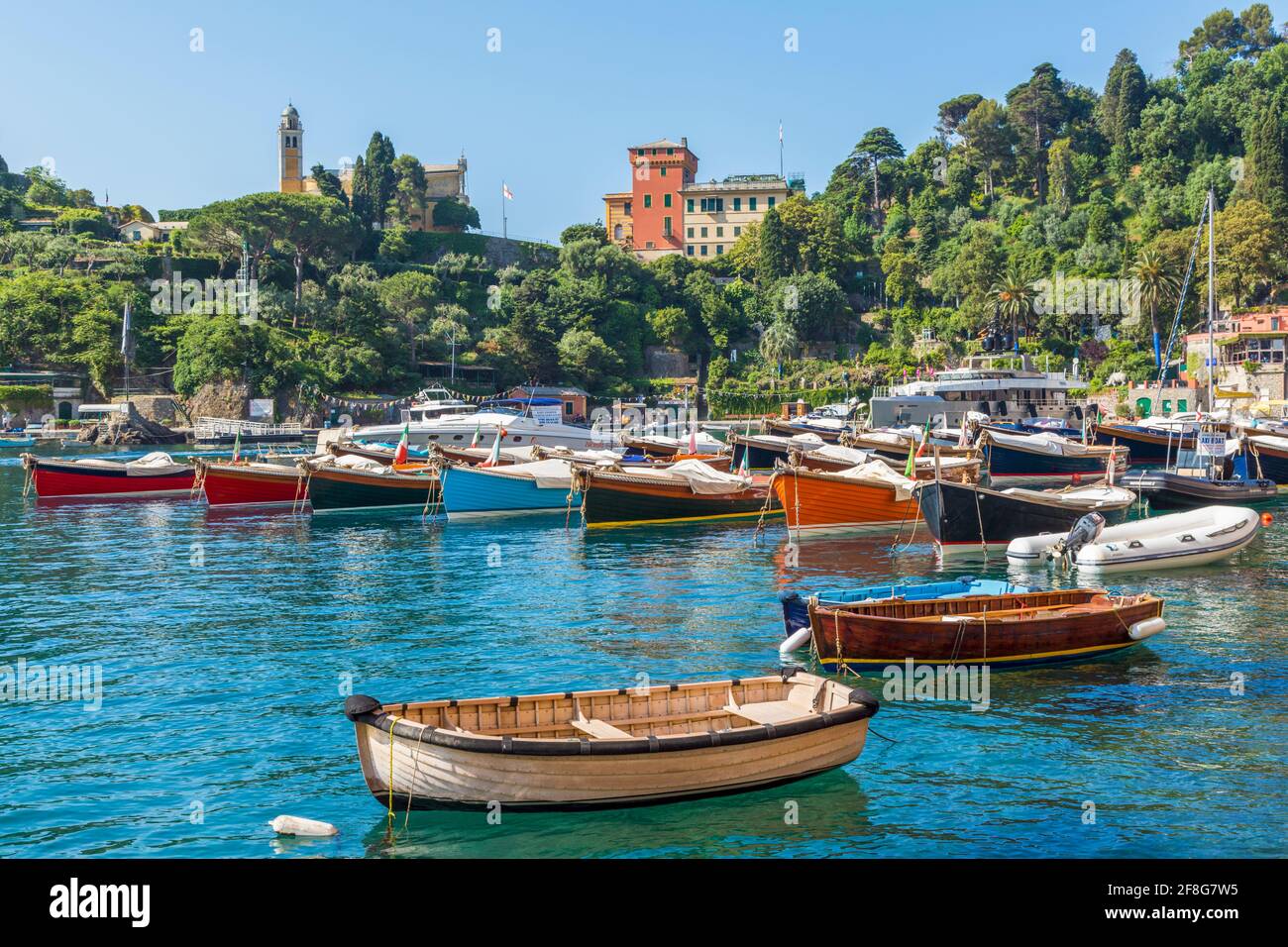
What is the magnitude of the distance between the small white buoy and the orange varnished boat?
25851 millimetres

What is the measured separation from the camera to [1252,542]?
3688 cm

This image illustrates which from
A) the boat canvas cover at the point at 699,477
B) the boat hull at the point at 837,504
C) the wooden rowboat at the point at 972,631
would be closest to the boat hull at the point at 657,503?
the boat canvas cover at the point at 699,477

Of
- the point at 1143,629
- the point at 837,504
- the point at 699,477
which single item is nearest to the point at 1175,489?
the point at 837,504

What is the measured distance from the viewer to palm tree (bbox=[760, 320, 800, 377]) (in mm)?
122500

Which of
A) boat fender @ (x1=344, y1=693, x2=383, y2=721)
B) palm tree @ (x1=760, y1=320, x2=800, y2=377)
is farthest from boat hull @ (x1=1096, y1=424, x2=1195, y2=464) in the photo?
palm tree @ (x1=760, y1=320, x2=800, y2=377)

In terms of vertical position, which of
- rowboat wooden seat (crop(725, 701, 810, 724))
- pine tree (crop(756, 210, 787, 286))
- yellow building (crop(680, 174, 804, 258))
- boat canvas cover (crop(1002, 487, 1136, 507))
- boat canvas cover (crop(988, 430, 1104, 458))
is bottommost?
rowboat wooden seat (crop(725, 701, 810, 724))

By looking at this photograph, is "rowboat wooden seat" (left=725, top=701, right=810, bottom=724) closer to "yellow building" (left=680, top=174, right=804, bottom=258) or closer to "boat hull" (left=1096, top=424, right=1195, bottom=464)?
"boat hull" (left=1096, top=424, right=1195, bottom=464)

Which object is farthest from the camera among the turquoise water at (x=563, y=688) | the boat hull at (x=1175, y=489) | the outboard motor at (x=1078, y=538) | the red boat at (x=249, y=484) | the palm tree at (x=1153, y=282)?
the palm tree at (x=1153, y=282)

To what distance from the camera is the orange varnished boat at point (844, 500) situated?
38469 millimetres

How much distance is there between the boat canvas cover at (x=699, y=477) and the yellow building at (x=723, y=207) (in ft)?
343

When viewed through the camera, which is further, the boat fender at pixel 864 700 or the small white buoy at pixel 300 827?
the boat fender at pixel 864 700

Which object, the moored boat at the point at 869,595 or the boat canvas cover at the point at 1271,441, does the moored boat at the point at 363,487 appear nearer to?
the moored boat at the point at 869,595
